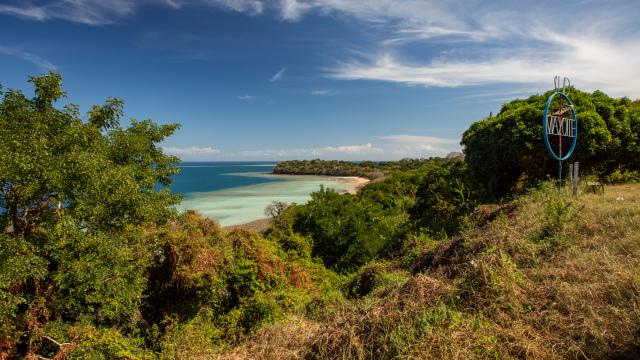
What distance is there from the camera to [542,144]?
13945 mm

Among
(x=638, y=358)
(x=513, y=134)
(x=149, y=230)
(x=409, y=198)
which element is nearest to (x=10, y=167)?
(x=149, y=230)

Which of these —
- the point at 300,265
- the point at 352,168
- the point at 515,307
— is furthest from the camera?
the point at 352,168

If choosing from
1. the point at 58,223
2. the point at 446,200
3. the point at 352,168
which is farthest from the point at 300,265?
the point at 352,168

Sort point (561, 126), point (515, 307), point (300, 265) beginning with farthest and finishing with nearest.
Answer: point (300, 265) < point (561, 126) < point (515, 307)

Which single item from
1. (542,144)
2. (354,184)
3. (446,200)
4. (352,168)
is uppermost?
(542,144)

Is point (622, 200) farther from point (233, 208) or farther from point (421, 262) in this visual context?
point (233, 208)

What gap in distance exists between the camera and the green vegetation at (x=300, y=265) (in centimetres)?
487

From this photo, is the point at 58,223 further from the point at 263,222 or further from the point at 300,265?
the point at 263,222

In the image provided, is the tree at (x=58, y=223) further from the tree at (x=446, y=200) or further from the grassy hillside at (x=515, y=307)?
the tree at (x=446, y=200)

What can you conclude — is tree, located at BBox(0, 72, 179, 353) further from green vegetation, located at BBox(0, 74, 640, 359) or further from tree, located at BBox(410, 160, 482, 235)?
tree, located at BBox(410, 160, 482, 235)

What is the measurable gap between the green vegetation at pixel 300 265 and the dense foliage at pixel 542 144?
73 millimetres

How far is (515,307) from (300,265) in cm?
1125

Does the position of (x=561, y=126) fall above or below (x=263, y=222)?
→ above

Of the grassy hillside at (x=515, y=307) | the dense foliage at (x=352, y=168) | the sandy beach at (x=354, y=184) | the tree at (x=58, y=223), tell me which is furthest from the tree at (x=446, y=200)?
the dense foliage at (x=352, y=168)
